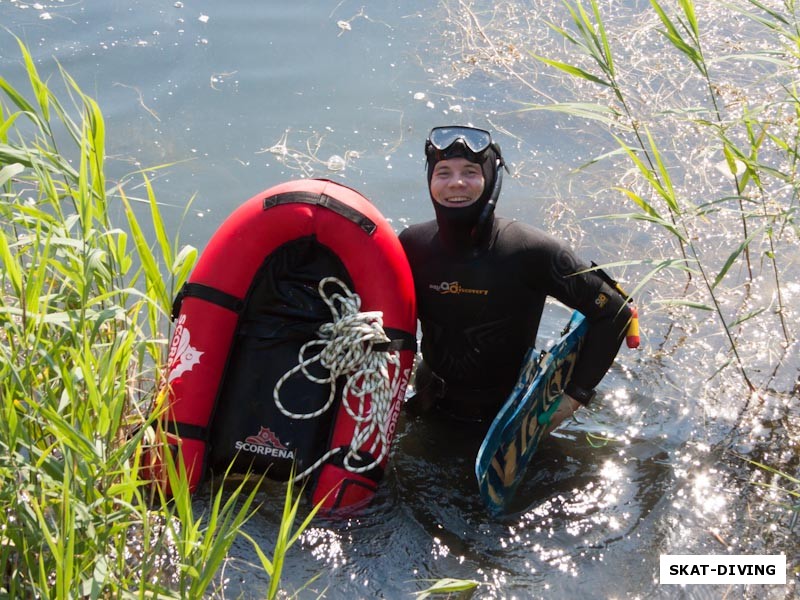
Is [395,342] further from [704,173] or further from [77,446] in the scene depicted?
[704,173]

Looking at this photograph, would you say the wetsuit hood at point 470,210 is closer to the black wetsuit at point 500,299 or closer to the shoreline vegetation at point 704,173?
the black wetsuit at point 500,299

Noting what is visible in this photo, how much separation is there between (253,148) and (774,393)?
3.07m

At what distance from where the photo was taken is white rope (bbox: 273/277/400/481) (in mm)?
3240

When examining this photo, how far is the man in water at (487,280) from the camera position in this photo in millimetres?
3449

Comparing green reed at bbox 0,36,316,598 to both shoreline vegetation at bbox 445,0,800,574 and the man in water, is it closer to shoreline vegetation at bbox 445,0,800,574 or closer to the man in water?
the man in water

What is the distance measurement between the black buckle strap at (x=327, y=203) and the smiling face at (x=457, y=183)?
0.31 m

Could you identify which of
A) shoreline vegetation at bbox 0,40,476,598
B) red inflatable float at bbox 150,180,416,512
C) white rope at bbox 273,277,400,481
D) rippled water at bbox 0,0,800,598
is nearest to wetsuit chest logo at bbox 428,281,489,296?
red inflatable float at bbox 150,180,416,512

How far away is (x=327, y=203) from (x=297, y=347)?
0.50m

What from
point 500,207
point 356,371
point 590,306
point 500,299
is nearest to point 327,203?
point 356,371

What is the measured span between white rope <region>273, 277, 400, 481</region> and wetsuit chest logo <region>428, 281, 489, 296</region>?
367 mm

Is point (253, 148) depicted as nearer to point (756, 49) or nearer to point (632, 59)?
point (632, 59)

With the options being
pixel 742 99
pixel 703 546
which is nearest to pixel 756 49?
pixel 742 99

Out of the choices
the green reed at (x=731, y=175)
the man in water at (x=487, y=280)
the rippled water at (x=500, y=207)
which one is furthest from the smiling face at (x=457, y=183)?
the rippled water at (x=500, y=207)

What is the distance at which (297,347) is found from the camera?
3.36 meters
